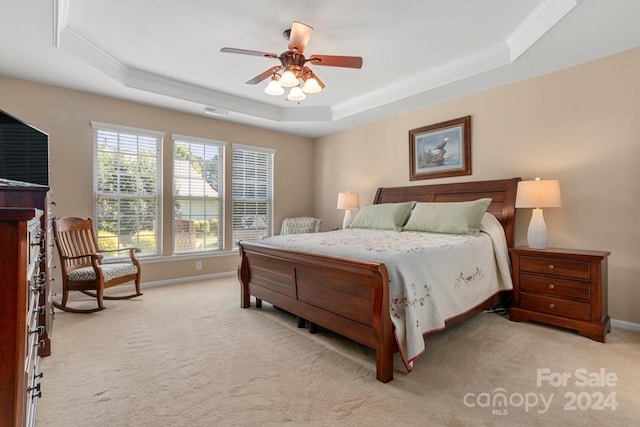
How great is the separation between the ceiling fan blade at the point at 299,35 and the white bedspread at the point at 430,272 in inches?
66.8

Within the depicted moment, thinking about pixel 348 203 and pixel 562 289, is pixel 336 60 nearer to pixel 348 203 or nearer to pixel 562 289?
pixel 348 203

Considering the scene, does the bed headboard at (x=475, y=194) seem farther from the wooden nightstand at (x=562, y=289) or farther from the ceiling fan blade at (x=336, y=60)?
the ceiling fan blade at (x=336, y=60)

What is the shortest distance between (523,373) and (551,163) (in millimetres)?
2335

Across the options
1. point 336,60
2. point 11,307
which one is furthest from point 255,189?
point 11,307

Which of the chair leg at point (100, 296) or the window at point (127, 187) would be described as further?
the window at point (127, 187)

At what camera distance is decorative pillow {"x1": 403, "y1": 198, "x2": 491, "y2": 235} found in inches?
129

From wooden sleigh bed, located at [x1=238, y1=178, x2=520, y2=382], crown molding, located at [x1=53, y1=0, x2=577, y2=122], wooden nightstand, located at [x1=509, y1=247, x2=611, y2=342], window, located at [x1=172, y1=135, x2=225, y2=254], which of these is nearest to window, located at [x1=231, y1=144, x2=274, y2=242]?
window, located at [x1=172, y1=135, x2=225, y2=254]

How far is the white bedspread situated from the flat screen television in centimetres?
198

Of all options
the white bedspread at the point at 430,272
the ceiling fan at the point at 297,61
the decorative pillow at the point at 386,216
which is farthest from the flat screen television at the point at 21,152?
the decorative pillow at the point at 386,216

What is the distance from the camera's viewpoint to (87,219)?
3762mm

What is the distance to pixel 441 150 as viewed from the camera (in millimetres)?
4289

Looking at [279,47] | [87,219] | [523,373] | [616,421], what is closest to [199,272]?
[87,219]

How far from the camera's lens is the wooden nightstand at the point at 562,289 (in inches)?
103

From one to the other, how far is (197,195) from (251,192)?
0.96 metres
